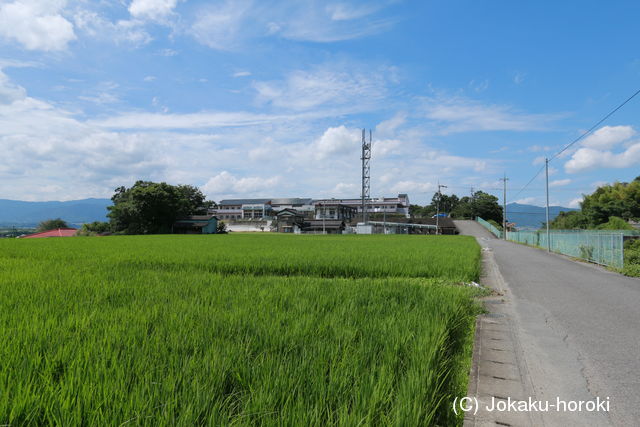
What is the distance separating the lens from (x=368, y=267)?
920 centimetres

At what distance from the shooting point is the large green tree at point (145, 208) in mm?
45750

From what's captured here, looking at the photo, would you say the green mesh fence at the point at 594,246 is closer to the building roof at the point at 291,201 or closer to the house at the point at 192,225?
the house at the point at 192,225

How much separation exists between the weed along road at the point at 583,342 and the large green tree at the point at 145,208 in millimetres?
48023

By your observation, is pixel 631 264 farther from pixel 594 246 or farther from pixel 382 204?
pixel 382 204

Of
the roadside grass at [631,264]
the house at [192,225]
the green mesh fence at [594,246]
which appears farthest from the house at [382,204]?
the roadside grass at [631,264]

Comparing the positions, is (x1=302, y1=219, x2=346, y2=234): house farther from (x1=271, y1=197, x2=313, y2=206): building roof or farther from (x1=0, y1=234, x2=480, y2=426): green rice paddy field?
(x1=0, y1=234, x2=480, y2=426): green rice paddy field

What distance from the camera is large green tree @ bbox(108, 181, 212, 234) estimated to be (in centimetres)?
4575

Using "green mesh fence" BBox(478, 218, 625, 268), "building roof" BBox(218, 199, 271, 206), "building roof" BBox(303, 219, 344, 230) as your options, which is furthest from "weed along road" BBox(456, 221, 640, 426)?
"building roof" BBox(218, 199, 271, 206)

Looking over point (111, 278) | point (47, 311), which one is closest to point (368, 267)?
point (111, 278)

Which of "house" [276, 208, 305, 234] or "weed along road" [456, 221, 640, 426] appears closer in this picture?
"weed along road" [456, 221, 640, 426]

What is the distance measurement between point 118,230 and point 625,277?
5198 cm

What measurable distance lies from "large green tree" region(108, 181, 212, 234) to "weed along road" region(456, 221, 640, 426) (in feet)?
158

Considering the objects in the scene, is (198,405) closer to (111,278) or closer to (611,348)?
(611,348)

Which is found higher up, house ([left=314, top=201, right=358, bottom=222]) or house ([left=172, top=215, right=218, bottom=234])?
house ([left=314, top=201, right=358, bottom=222])
